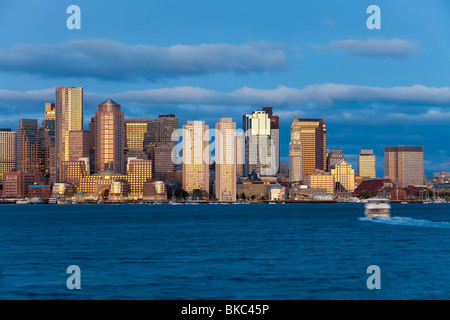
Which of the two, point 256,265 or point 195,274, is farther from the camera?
point 256,265

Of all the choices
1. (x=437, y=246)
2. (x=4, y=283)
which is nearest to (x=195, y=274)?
(x=4, y=283)

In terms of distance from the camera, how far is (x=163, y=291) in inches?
1486

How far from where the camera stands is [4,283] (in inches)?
1612

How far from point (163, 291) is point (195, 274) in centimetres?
714

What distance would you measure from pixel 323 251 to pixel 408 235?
2292 cm
